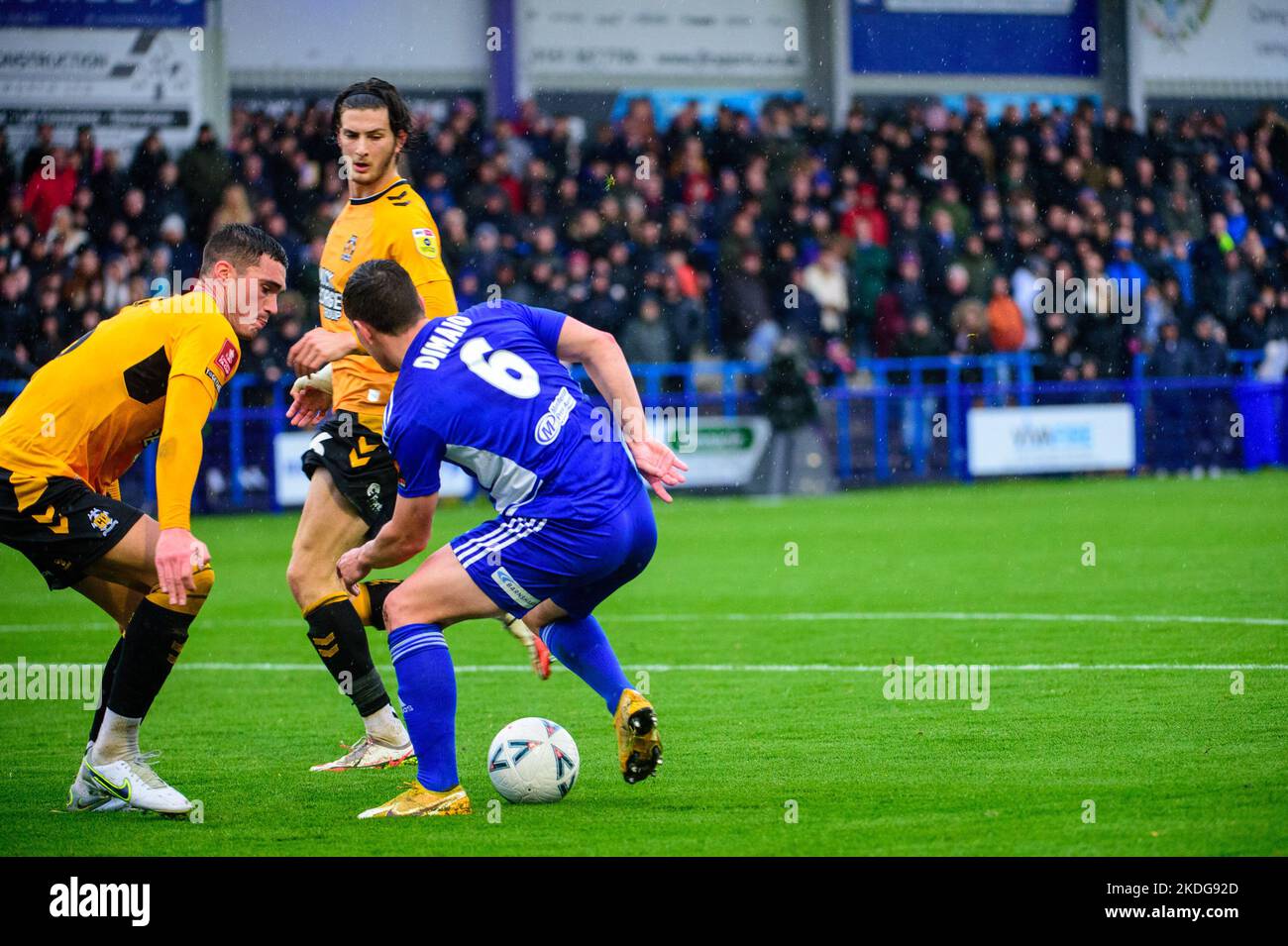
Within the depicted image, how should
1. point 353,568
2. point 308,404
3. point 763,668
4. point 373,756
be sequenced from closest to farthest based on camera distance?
point 353,568
point 373,756
point 308,404
point 763,668

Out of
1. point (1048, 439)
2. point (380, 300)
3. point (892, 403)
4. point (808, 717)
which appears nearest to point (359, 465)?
point (380, 300)

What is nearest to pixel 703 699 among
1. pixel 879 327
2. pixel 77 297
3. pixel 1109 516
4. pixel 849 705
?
pixel 849 705

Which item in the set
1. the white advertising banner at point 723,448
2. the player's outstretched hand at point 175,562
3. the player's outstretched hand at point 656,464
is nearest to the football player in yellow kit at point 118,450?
the player's outstretched hand at point 175,562

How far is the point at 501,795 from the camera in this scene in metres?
6.06

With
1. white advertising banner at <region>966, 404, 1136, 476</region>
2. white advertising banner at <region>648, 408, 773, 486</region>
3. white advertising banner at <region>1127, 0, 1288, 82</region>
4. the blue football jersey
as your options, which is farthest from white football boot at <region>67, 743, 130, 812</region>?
white advertising banner at <region>1127, 0, 1288, 82</region>

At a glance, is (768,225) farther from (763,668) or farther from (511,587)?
(511,587)

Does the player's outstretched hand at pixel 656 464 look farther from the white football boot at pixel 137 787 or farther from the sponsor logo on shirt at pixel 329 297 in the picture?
the white football boot at pixel 137 787

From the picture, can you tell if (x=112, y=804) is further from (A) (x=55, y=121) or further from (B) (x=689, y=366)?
(A) (x=55, y=121)

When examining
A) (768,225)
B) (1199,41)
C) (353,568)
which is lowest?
(353,568)

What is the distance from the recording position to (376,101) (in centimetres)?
694

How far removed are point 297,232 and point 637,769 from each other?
46.9ft

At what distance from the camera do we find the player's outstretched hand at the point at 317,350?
635cm

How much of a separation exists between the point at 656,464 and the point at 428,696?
1.05 metres

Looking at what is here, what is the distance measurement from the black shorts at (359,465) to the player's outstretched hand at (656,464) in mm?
1453
